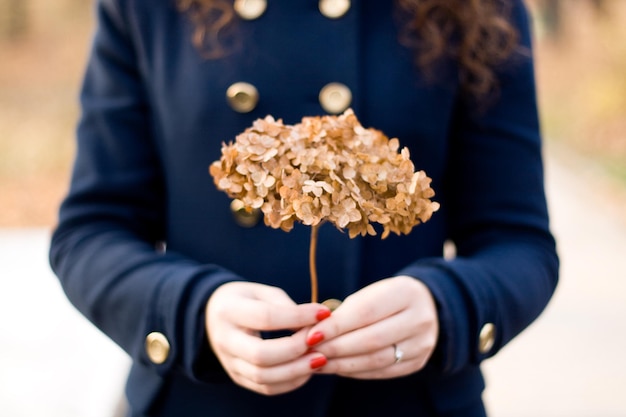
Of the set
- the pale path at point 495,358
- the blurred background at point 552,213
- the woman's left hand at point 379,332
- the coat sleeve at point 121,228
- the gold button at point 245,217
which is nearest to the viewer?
the woman's left hand at point 379,332

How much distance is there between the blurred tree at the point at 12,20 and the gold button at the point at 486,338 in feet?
28.0

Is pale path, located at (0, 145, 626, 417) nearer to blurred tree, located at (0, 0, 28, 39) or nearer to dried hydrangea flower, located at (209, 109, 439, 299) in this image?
dried hydrangea flower, located at (209, 109, 439, 299)

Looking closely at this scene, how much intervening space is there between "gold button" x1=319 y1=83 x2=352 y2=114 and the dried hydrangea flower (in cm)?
Answer: 29

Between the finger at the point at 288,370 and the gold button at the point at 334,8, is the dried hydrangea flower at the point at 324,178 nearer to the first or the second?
the finger at the point at 288,370

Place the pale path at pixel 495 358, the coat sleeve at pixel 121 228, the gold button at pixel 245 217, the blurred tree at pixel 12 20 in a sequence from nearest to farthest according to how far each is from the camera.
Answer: the coat sleeve at pixel 121 228
the gold button at pixel 245 217
the pale path at pixel 495 358
the blurred tree at pixel 12 20

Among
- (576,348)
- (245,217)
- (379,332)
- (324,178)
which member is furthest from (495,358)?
(324,178)

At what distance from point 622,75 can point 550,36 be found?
6.54ft

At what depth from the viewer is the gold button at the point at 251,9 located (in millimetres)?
1174

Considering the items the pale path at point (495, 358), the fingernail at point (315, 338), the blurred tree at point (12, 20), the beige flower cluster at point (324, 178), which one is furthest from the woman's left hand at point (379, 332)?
the blurred tree at point (12, 20)

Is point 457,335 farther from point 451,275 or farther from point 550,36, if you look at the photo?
point 550,36

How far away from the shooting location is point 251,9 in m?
1.17

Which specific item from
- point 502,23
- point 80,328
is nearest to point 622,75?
point 80,328

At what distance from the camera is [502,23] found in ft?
4.04

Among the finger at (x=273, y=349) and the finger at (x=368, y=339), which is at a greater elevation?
the finger at (x=368, y=339)
